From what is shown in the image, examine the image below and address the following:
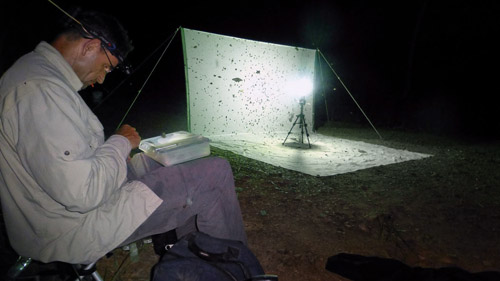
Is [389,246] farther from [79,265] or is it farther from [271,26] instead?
[271,26]

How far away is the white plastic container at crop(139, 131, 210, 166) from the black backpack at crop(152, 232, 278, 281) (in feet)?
1.83

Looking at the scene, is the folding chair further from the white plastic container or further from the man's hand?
the white plastic container

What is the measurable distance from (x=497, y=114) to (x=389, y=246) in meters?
9.30

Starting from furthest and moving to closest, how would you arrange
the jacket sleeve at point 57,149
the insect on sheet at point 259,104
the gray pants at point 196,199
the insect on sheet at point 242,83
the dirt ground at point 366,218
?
the insect on sheet at point 242,83
the insect on sheet at point 259,104
the dirt ground at point 366,218
the gray pants at point 196,199
the jacket sleeve at point 57,149

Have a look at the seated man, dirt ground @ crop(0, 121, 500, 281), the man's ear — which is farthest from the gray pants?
dirt ground @ crop(0, 121, 500, 281)

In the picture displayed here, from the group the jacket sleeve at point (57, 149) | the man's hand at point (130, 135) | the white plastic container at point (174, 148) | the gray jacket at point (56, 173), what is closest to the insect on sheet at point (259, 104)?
the white plastic container at point (174, 148)

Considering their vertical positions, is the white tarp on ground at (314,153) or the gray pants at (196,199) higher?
the gray pants at (196,199)

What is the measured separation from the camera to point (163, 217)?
1.22 metres

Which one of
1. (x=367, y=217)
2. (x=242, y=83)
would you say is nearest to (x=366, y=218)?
(x=367, y=217)

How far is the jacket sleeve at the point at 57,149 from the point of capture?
2.76 feet

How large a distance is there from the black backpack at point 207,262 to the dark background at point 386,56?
154 inches

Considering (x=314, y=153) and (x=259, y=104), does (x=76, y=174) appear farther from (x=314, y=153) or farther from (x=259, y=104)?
(x=259, y=104)

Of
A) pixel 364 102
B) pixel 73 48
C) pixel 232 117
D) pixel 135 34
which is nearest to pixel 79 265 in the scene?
pixel 73 48

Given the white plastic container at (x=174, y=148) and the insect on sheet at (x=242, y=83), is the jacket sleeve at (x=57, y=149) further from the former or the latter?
the insect on sheet at (x=242, y=83)
